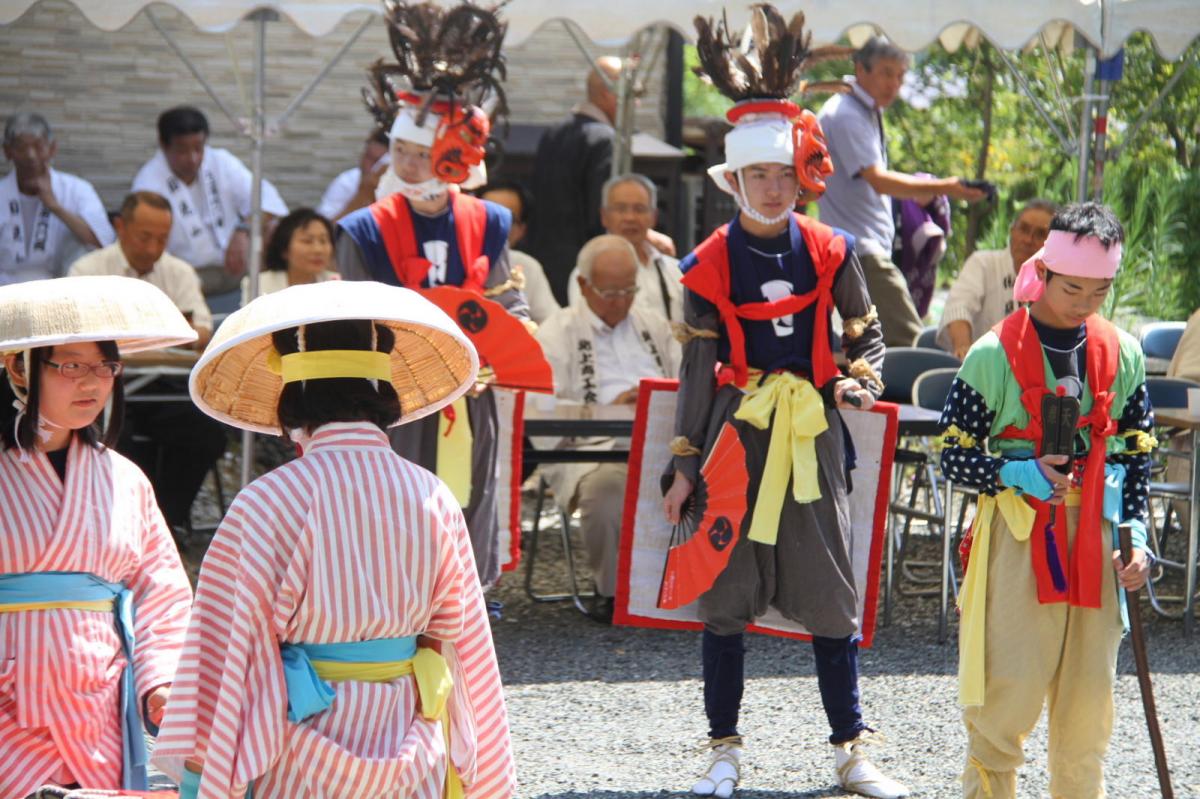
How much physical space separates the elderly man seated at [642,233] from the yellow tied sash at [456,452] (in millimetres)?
2391

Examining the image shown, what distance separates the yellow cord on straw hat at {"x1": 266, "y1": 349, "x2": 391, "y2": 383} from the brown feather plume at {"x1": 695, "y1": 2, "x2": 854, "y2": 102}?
2.39 metres

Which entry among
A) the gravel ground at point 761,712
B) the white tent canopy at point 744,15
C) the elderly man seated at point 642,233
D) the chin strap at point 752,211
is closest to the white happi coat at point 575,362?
the elderly man seated at point 642,233

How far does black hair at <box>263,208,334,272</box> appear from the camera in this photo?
316 inches

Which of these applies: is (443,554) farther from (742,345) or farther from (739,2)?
(739,2)

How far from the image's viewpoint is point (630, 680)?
5.79 metres

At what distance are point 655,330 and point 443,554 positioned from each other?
4.86m

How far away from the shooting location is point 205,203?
367 inches

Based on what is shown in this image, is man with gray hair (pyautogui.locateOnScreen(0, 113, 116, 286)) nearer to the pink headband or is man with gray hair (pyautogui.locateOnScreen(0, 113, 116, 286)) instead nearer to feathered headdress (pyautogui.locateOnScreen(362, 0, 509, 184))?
feathered headdress (pyautogui.locateOnScreen(362, 0, 509, 184))

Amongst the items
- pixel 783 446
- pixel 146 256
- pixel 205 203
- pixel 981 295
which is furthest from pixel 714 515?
pixel 205 203

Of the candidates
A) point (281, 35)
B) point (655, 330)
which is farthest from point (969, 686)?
point (281, 35)

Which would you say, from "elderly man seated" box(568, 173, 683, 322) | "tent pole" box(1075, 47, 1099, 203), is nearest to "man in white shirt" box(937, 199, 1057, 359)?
"tent pole" box(1075, 47, 1099, 203)

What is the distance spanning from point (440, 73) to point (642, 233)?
2.38 metres

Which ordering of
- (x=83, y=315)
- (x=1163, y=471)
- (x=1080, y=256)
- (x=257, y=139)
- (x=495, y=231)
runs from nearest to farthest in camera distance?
(x=83, y=315), (x=1080, y=256), (x=495, y=231), (x=257, y=139), (x=1163, y=471)

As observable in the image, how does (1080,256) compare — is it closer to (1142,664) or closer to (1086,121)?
(1142,664)
